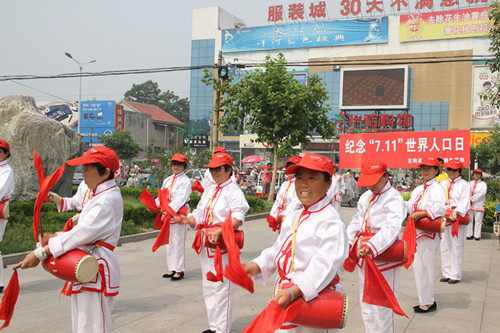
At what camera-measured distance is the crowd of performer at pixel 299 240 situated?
9.42 feet

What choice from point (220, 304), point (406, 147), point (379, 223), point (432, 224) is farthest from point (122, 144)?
point (379, 223)

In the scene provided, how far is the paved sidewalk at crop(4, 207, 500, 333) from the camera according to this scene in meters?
5.34

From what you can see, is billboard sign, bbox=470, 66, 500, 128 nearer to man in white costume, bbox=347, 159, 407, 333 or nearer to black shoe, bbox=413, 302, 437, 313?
black shoe, bbox=413, 302, 437, 313

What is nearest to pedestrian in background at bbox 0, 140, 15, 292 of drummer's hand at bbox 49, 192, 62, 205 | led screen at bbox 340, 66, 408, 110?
drummer's hand at bbox 49, 192, 62, 205

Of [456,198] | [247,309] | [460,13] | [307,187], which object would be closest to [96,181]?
[307,187]

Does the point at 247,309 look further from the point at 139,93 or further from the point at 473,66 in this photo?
the point at 139,93

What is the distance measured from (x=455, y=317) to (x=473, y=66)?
49.1 meters

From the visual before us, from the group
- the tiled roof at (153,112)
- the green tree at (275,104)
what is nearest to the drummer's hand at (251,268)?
the green tree at (275,104)

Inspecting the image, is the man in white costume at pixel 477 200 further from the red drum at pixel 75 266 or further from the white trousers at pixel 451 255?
the red drum at pixel 75 266

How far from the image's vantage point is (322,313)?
2.69 m

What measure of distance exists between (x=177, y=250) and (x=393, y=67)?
43.0 meters

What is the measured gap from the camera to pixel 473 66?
48.9m

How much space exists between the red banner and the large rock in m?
7.49

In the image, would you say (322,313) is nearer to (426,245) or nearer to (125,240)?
(426,245)
